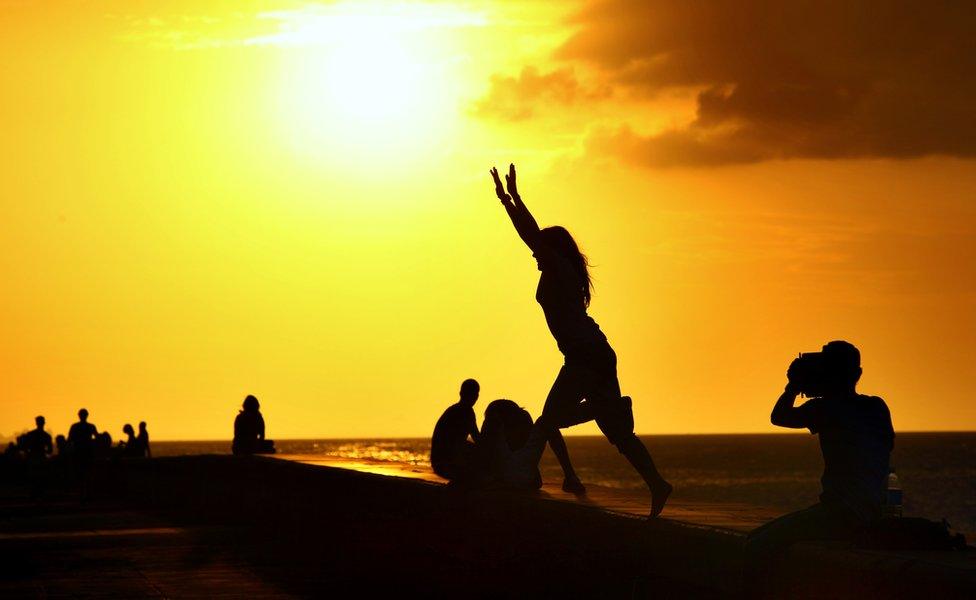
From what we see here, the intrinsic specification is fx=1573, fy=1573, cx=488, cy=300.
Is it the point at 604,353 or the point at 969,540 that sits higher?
the point at 604,353

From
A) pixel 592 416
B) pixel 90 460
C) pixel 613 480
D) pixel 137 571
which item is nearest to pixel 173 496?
pixel 90 460

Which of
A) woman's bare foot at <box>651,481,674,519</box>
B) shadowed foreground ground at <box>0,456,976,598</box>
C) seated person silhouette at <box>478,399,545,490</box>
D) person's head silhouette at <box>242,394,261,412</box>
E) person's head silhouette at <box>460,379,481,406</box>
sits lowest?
shadowed foreground ground at <box>0,456,976,598</box>

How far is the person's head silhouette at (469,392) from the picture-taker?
1561 cm

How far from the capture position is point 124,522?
2089 centimetres

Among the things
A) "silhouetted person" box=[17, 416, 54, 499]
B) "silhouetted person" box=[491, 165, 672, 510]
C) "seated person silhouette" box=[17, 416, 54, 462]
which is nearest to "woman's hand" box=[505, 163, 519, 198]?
"silhouetted person" box=[491, 165, 672, 510]

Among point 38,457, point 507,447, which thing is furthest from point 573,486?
point 38,457

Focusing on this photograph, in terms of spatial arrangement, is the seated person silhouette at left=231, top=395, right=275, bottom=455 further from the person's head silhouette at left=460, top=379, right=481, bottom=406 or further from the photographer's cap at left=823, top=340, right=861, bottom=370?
the photographer's cap at left=823, top=340, right=861, bottom=370

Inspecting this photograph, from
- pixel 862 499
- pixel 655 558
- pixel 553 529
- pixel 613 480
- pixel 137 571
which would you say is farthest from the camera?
pixel 613 480

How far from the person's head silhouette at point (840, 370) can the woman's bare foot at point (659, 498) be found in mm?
2198

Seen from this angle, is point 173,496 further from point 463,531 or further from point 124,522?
point 463,531

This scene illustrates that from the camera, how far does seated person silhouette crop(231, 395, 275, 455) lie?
27.9 meters

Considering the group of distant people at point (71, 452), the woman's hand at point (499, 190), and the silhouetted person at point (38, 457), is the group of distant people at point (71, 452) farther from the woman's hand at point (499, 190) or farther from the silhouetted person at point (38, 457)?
the woman's hand at point (499, 190)

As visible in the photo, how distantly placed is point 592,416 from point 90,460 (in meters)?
18.7

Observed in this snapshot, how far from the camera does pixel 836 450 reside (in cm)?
827
